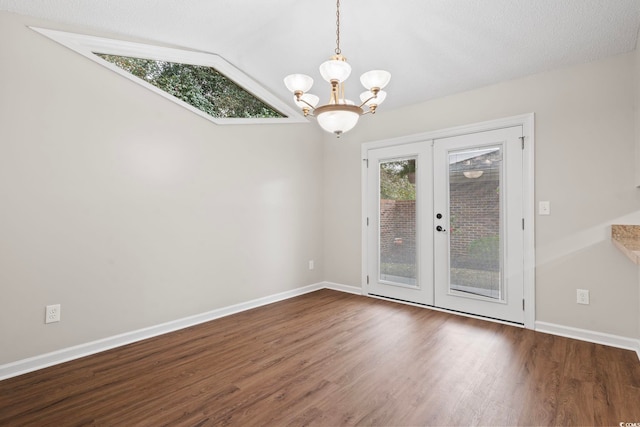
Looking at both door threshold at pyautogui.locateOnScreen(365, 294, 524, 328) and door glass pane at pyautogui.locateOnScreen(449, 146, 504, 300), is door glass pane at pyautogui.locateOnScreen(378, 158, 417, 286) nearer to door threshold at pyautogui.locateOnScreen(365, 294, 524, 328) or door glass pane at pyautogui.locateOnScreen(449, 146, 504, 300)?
door threshold at pyautogui.locateOnScreen(365, 294, 524, 328)

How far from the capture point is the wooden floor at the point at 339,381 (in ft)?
5.75

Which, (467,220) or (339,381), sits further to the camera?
(467,220)

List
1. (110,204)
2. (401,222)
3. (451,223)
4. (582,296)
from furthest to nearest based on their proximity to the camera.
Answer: (401,222) → (451,223) → (582,296) → (110,204)

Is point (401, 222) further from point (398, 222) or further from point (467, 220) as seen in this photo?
point (467, 220)

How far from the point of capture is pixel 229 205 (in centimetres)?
353

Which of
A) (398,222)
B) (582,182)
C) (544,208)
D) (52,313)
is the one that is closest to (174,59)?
(52,313)

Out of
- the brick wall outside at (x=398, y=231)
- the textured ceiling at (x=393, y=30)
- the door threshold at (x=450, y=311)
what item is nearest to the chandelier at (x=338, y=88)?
the textured ceiling at (x=393, y=30)

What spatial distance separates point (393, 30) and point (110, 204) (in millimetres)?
2879

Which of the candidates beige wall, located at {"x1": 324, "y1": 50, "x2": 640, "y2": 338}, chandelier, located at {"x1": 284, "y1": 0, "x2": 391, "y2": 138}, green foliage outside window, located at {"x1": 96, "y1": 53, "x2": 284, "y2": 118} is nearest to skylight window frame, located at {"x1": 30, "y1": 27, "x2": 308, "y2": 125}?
green foliage outside window, located at {"x1": 96, "y1": 53, "x2": 284, "y2": 118}

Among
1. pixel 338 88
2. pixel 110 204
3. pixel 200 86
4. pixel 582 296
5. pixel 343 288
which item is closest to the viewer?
pixel 338 88

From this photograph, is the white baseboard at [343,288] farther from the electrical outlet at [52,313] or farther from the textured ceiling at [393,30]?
the electrical outlet at [52,313]

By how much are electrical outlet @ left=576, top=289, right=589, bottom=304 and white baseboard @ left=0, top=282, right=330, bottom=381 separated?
311 centimetres

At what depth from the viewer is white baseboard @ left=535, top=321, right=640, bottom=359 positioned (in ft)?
8.39

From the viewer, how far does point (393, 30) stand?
110 inches
